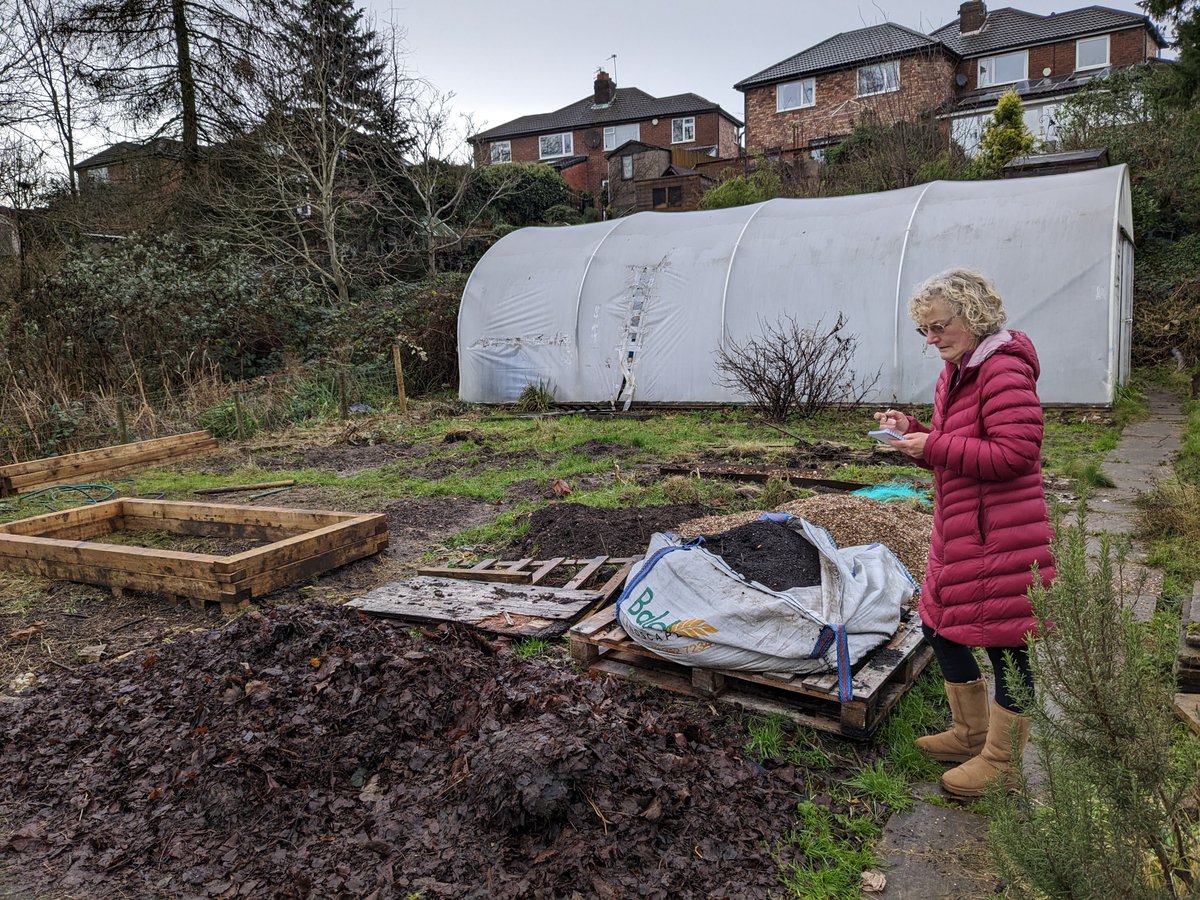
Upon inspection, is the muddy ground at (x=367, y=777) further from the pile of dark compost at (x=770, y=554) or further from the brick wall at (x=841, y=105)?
the brick wall at (x=841, y=105)

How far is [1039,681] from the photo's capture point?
1.65 m

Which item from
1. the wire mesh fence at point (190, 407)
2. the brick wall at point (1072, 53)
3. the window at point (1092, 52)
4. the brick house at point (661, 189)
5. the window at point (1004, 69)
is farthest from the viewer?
the window at point (1004, 69)

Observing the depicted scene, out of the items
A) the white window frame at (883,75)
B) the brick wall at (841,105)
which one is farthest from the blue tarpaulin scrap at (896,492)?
the white window frame at (883,75)

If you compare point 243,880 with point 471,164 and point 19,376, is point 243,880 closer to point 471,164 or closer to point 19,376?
point 19,376

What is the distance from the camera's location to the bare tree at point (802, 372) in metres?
11.2

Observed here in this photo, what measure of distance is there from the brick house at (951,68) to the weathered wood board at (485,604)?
80.6ft

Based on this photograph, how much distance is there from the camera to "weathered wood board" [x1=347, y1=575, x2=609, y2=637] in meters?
4.16

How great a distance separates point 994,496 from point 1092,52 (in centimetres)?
3561

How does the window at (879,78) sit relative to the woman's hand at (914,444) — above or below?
above

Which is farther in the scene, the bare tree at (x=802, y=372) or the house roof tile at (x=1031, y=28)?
the house roof tile at (x=1031, y=28)

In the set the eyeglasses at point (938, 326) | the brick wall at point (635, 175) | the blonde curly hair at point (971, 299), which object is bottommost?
the eyeglasses at point (938, 326)

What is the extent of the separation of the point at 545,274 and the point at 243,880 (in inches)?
526

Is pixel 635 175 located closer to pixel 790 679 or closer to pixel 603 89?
pixel 603 89

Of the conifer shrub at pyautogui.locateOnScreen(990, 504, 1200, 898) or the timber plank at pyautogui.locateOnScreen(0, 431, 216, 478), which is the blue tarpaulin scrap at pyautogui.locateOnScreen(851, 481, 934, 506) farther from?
the timber plank at pyautogui.locateOnScreen(0, 431, 216, 478)
